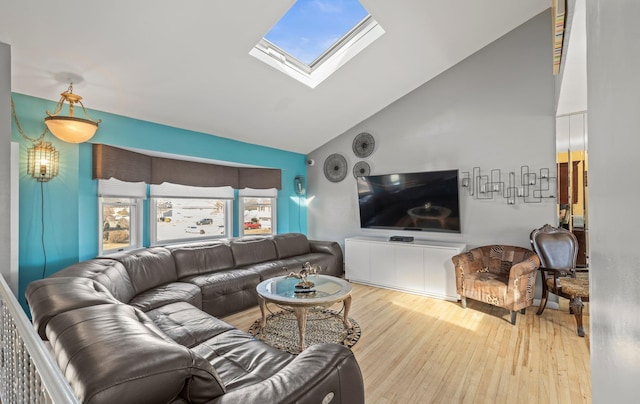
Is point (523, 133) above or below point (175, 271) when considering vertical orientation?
above

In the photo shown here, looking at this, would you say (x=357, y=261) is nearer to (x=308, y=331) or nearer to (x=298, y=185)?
(x=298, y=185)

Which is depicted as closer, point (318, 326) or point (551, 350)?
point (551, 350)

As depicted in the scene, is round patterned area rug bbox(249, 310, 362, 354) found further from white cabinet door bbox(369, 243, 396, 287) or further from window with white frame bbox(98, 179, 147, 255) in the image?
window with white frame bbox(98, 179, 147, 255)

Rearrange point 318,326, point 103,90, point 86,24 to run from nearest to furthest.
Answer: point 86,24 → point 103,90 → point 318,326

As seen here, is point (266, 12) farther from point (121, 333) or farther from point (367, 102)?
point (121, 333)

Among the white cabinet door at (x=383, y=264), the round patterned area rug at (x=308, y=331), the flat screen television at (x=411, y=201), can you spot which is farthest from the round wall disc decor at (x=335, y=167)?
the round patterned area rug at (x=308, y=331)

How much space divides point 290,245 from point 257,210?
970 mm

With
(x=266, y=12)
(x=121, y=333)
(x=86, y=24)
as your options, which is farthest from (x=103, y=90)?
(x=121, y=333)

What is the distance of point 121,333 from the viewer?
1.08 metres

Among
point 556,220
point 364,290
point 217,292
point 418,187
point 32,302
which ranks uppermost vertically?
point 418,187

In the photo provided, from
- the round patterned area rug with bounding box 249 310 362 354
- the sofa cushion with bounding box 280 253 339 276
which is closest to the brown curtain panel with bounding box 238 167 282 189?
the sofa cushion with bounding box 280 253 339 276

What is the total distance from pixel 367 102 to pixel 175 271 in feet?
11.6

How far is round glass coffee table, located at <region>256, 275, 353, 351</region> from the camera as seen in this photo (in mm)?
2549

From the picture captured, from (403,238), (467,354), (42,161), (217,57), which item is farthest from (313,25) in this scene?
(467,354)
